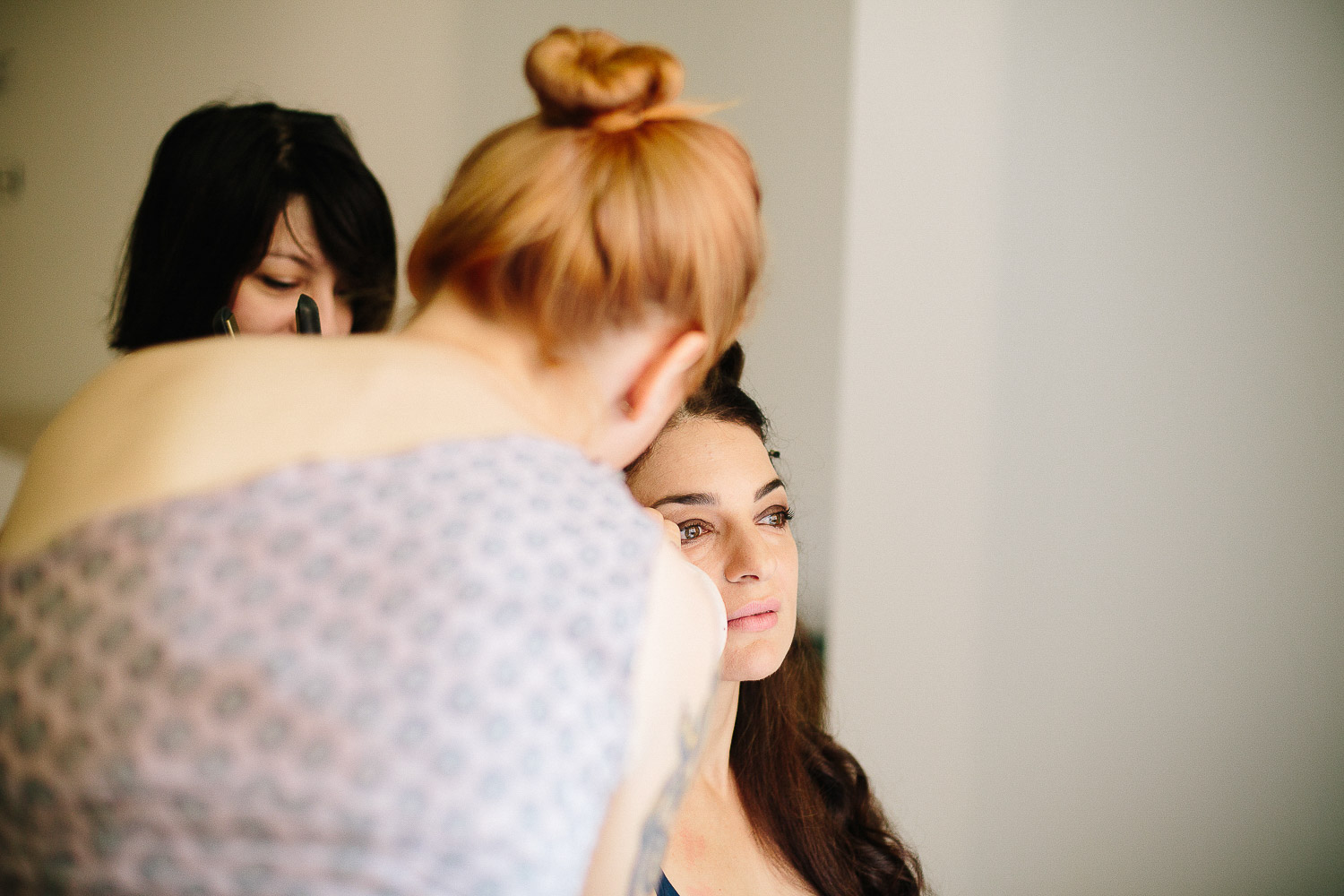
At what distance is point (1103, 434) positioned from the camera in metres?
1.65

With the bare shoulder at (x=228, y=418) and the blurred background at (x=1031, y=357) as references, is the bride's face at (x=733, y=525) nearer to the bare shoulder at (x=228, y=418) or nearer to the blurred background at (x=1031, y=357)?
the blurred background at (x=1031, y=357)

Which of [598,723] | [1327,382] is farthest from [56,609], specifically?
[1327,382]

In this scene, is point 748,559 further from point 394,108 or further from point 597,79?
point 394,108

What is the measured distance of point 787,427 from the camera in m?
1.65

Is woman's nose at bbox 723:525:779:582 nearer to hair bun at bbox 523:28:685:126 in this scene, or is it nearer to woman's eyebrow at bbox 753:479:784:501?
woman's eyebrow at bbox 753:479:784:501

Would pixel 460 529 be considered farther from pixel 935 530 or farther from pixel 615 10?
pixel 615 10

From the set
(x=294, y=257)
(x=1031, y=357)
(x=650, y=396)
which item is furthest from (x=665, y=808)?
(x=1031, y=357)

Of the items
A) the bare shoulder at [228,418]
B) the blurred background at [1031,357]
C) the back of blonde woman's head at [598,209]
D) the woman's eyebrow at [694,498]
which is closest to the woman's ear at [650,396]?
the back of blonde woman's head at [598,209]

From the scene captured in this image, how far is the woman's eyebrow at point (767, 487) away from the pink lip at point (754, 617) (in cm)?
13

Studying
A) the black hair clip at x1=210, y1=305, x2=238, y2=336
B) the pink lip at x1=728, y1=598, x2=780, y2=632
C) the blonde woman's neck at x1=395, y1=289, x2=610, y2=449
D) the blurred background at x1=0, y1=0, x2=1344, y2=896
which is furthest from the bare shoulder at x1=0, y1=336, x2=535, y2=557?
the blurred background at x1=0, y1=0, x2=1344, y2=896

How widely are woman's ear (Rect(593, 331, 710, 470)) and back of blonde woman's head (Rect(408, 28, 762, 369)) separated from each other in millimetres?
19

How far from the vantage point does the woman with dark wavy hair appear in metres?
1.14

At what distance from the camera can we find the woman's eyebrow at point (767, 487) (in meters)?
1.19

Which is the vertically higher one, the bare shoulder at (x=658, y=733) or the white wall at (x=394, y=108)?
the white wall at (x=394, y=108)
